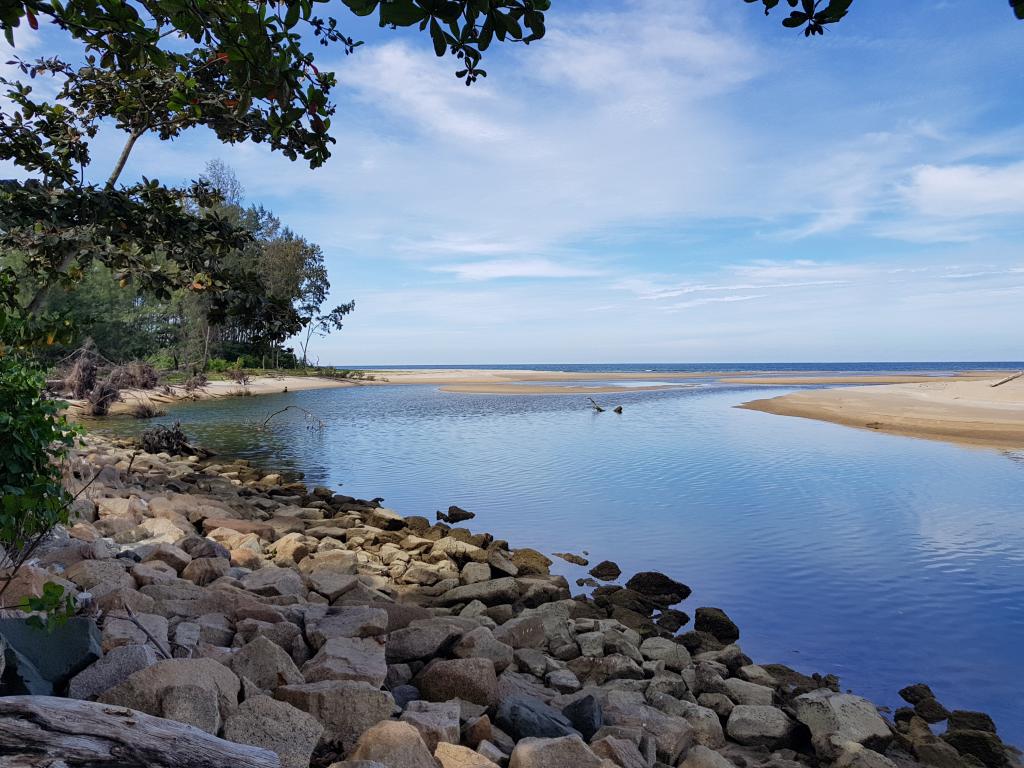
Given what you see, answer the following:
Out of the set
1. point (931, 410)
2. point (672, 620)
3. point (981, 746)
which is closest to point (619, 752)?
point (981, 746)

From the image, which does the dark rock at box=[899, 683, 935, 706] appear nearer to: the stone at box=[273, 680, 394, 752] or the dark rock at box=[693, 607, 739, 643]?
the dark rock at box=[693, 607, 739, 643]

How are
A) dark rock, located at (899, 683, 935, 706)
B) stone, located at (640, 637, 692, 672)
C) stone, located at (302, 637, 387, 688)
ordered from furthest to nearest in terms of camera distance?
stone, located at (640, 637, 692, 672)
dark rock, located at (899, 683, 935, 706)
stone, located at (302, 637, 387, 688)

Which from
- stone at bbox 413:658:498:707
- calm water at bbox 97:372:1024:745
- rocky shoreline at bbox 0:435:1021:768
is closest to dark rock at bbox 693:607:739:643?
rocky shoreline at bbox 0:435:1021:768

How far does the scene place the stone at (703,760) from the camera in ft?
14.9

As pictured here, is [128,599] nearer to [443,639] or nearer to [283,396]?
[443,639]

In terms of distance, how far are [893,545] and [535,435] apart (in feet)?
51.8

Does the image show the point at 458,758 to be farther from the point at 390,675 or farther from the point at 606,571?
the point at 606,571

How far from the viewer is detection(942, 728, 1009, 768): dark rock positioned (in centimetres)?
520

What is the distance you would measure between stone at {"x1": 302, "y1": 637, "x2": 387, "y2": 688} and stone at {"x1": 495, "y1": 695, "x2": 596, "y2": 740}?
13.4 inches

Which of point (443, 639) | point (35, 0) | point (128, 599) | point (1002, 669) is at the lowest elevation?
point (1002, 669)

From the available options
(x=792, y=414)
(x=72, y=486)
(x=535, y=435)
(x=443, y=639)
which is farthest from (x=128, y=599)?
(x=792, y=414)

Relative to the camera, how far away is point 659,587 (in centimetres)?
885

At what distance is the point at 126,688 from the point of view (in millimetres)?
3598

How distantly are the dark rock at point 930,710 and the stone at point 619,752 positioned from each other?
3.06 m
